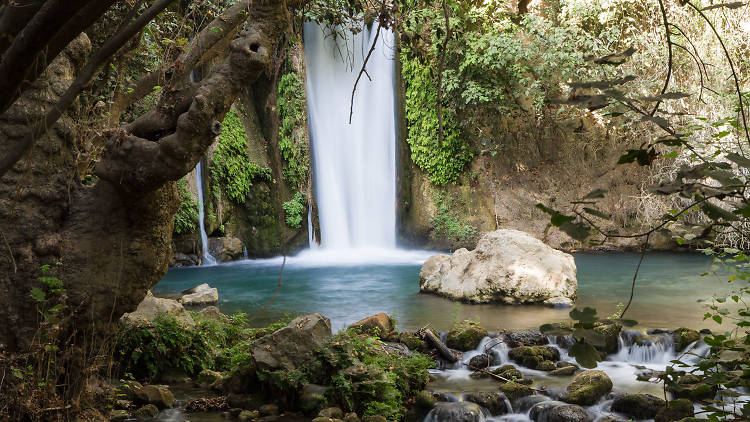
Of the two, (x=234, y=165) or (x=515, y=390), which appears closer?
(x=515, y=390)

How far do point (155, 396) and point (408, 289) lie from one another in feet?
22.9

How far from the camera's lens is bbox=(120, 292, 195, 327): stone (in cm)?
616

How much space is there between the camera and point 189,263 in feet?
51.9

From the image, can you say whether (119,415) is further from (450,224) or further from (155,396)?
(450,224)

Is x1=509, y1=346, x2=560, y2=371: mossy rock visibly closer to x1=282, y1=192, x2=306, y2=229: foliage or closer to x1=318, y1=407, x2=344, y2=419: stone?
x1=318, y1=407, x2=344, y2=419: stone

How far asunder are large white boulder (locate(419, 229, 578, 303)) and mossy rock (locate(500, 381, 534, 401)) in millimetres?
4198

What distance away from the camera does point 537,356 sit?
6.98m

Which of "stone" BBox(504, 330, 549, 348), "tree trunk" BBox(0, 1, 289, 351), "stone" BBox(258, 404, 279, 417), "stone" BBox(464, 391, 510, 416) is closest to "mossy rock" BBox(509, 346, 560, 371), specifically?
"stone" BBox(504, 330, 549, 348)

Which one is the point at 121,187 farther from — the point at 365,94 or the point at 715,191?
the point at 365,94

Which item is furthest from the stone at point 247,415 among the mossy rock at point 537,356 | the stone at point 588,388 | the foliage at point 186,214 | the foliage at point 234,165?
the foliage at point 234,165

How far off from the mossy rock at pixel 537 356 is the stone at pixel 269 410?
3132 mm

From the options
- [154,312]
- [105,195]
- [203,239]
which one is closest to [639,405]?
[105,195]

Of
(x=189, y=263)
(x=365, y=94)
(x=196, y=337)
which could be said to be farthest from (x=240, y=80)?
(x=365, y=94)

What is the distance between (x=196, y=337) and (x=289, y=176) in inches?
483
